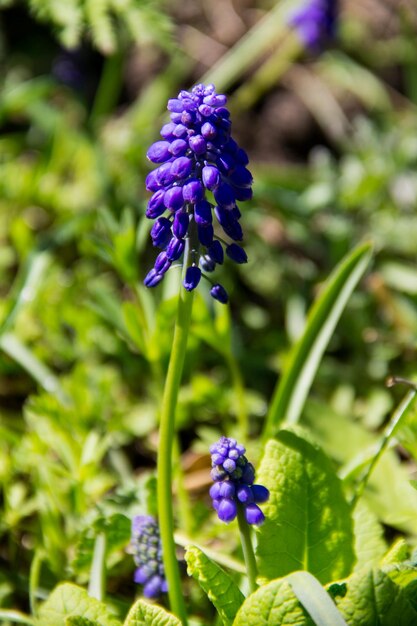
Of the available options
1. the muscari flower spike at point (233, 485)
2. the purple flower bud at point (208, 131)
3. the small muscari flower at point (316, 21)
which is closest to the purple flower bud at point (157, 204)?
the purple flower bud at point (208, 131)

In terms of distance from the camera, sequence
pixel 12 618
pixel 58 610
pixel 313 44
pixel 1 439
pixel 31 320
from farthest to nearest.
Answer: pixel 313 44 → pixel 31 320 → pixel 1 439 → pixel 12 618 → pixel 58 610

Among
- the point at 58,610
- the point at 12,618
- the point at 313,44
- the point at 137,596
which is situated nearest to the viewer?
the point at 58,610

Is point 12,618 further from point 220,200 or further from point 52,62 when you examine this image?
point 52,62

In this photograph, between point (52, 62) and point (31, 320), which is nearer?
point (31, 320)

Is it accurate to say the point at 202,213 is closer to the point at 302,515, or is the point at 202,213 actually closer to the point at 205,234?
the point at 205,234

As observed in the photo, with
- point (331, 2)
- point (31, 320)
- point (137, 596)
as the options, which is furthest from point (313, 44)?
point (137, 596)

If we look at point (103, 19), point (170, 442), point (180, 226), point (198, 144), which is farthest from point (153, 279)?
point (103, 19)
